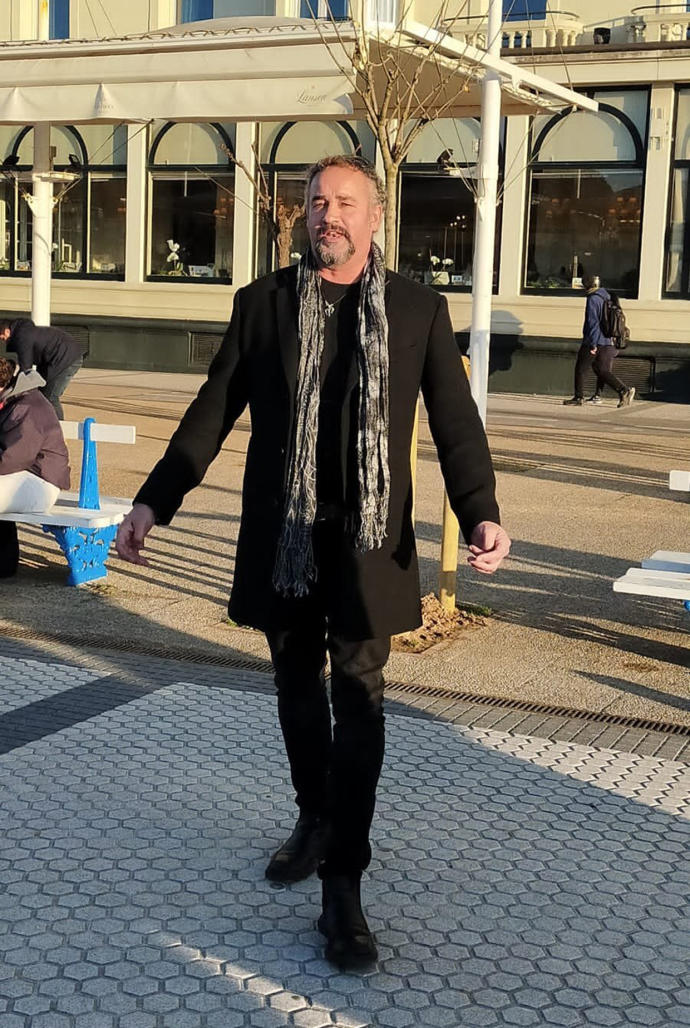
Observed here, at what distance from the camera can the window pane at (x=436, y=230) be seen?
23.1 m

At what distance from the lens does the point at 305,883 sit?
12.9ft

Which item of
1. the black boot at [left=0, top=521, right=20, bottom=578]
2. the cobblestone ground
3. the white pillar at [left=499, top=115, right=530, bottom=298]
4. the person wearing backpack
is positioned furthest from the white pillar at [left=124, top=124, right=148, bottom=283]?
the cobblestone ground

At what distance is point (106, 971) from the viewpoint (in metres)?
3.35

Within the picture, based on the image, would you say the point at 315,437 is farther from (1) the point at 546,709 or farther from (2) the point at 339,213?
(1) the point at 546,709

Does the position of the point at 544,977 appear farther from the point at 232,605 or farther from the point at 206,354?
the point at 206,354

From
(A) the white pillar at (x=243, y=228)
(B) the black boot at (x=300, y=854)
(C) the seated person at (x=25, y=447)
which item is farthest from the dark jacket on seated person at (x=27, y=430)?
(A) the white pillar at (x=243, y=228)

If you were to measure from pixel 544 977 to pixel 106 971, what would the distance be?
106 cm

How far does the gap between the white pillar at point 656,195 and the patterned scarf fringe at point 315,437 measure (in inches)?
746

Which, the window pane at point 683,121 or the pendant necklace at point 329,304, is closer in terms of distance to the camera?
the pendant necklace at point 329,304

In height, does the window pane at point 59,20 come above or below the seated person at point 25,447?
above

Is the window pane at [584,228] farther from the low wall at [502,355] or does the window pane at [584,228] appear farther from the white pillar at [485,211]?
the white pillar at [485,211]

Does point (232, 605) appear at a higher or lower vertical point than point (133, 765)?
higher

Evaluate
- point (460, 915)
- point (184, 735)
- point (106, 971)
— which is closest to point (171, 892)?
point (106, 971)

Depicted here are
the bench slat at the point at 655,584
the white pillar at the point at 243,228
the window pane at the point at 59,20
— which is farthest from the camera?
the window pane at the point at 59,20
